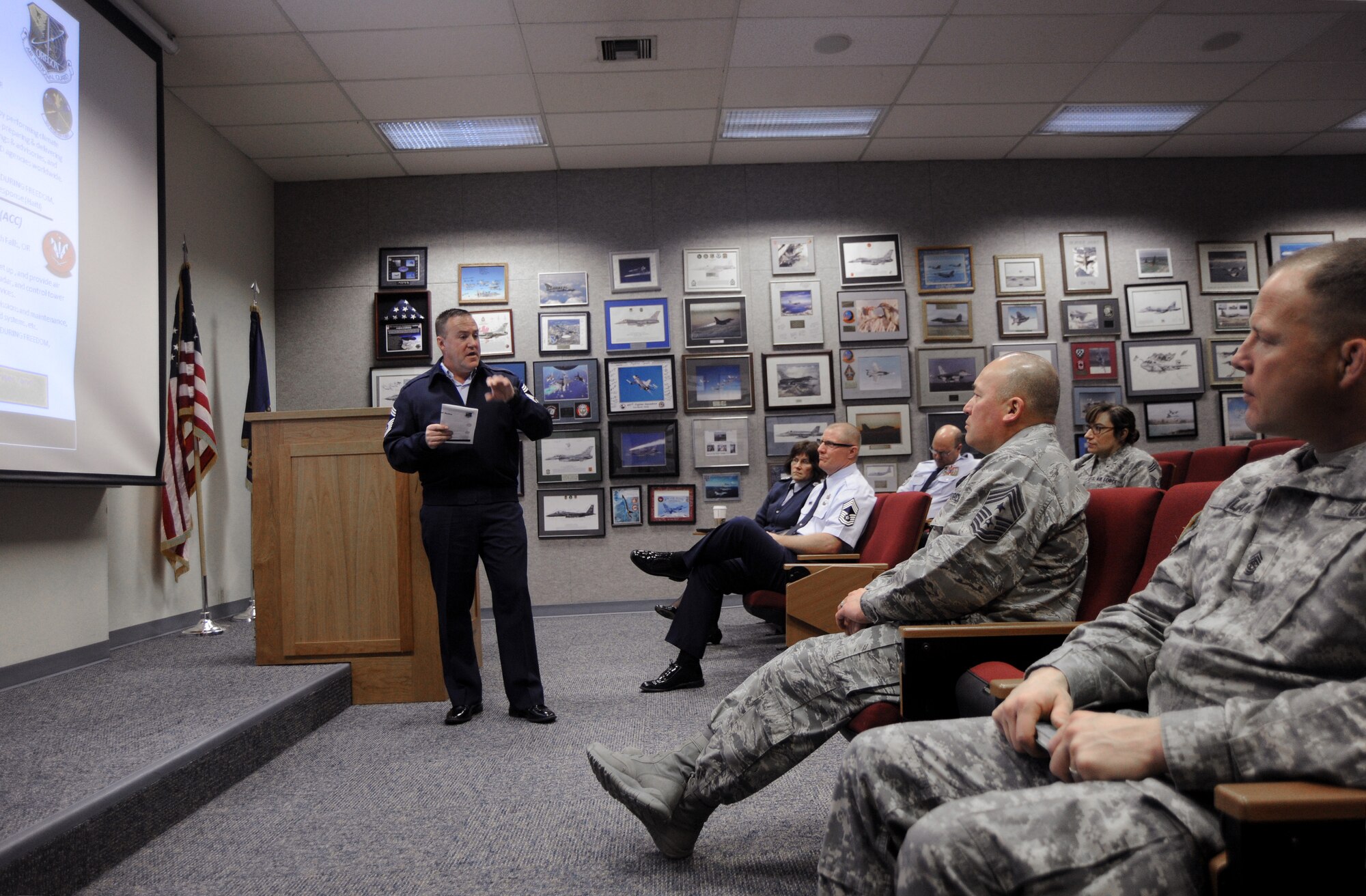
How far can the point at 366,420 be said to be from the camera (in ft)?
11.5

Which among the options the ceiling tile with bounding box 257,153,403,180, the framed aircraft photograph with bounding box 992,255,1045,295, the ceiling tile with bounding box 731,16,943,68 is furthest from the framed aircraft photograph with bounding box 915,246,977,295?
the ceiling tile with bounding box 257,153,403,180

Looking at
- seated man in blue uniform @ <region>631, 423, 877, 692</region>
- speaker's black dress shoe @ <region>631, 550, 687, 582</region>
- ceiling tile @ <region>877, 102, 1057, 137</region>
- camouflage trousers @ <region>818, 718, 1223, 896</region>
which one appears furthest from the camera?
ceiling tile @ <region>877, 102, 1057, 137</region>

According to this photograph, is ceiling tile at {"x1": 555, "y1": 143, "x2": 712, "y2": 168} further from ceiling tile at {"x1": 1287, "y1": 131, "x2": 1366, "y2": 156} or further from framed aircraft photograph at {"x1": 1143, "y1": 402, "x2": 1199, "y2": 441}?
ceiling tile at {"x1": 1287, "y1": 131, "x2": 1366, "y2": 156}

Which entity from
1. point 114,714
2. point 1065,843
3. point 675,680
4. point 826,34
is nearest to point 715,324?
point 826,34

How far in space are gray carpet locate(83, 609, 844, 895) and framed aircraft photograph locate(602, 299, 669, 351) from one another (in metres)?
3.48

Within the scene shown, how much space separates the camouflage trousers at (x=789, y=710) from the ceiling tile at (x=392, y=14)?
3.87 meters

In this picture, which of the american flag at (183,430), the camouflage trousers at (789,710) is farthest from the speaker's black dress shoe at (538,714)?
the american flag at (183,430)

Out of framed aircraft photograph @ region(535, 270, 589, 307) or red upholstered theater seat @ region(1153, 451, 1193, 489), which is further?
framed aircraft photograph @ region(535, 270, 589, 307)

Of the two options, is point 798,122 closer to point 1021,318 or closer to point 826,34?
point 826,34

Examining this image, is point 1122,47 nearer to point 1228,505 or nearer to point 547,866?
point 1228,505

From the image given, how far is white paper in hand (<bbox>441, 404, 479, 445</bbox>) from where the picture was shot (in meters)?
3.02

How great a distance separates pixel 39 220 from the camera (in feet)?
10.9

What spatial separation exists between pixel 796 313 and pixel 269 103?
373 centimetres

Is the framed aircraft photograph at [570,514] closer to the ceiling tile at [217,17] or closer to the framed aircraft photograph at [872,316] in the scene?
the framed aircraft photograph at [872,316]
